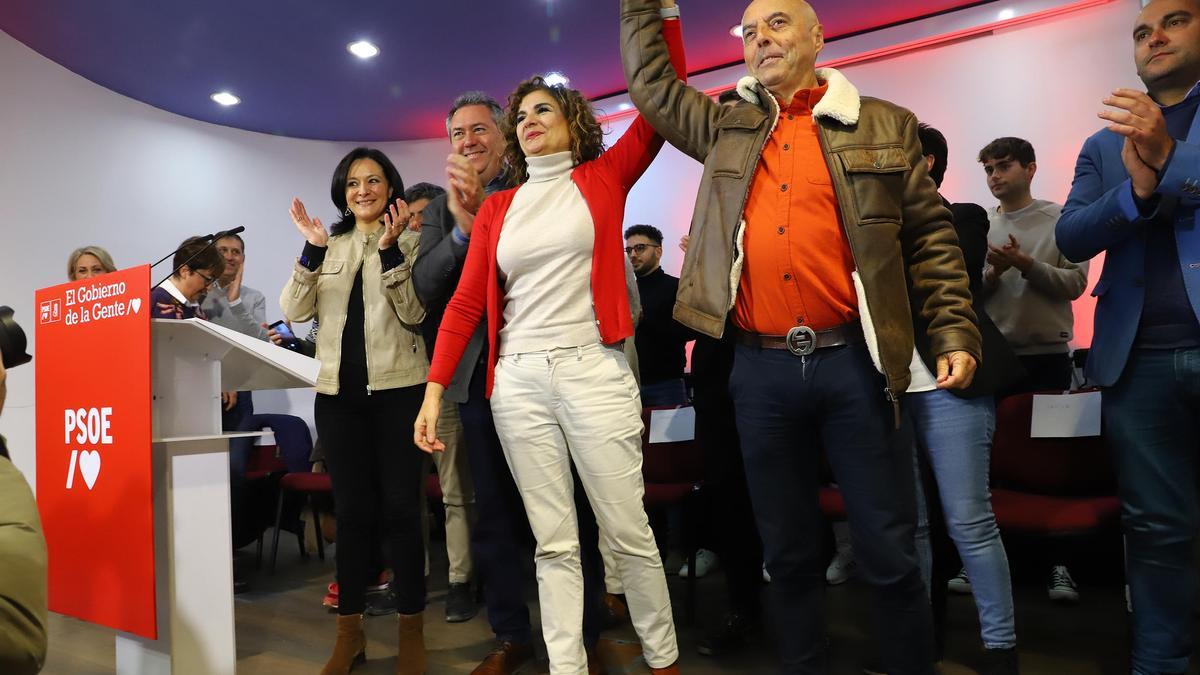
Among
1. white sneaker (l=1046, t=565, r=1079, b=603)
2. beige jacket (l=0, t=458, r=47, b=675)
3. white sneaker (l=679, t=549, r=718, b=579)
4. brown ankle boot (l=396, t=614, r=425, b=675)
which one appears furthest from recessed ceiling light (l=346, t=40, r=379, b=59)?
beige jacket (l=0, t=458, r=47, b=675)

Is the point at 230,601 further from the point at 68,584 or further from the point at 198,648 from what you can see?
the point at 68,584

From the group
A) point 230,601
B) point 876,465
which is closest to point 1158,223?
point 876,465

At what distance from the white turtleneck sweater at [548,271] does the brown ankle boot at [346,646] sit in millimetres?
976

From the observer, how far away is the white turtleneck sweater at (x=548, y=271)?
6.52 ft

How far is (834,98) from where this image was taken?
1.71 m

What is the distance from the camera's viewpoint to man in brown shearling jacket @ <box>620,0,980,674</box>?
63.6 inches

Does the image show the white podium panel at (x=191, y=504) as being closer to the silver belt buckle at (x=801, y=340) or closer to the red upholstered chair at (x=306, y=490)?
the silver belt buckle at (x=801, y=340)

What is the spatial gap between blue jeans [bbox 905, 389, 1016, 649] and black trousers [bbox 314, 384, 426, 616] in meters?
1.37

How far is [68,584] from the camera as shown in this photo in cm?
199

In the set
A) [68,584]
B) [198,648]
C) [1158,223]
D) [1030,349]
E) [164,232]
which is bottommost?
[198,648]

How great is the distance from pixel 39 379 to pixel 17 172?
4.04 meters

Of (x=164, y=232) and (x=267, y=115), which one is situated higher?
(x=267, y=115)

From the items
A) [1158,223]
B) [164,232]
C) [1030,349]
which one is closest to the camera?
[1158,223]

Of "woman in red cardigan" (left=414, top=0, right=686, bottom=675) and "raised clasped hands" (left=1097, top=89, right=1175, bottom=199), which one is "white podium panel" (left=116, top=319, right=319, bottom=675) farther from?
"raised clasped hands" (left=1097, top=89, right=1175, bottom=199)
